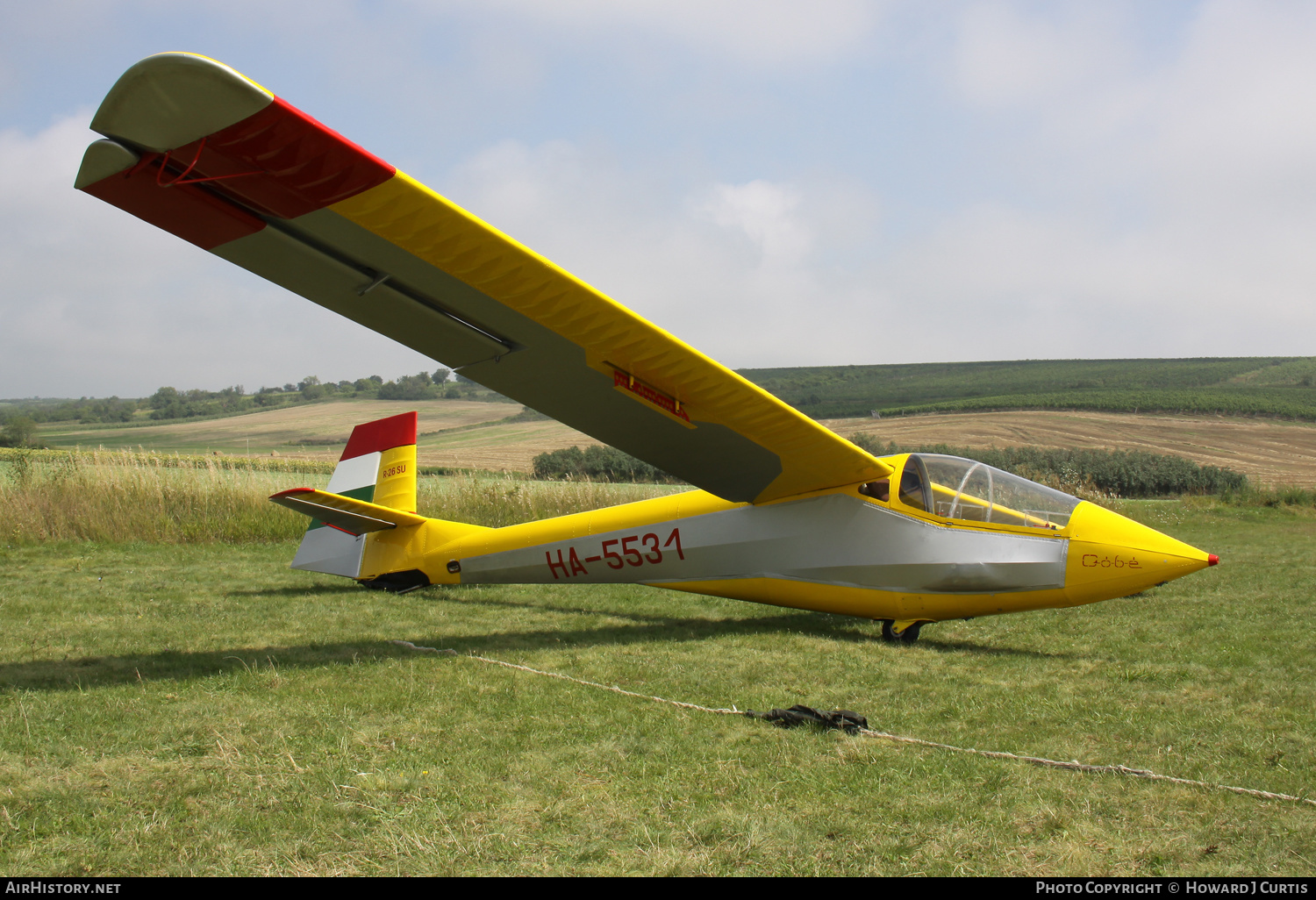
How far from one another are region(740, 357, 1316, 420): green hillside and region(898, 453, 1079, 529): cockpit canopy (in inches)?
1431

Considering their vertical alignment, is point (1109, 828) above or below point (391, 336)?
below

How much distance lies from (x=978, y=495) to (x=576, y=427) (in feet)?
11.1

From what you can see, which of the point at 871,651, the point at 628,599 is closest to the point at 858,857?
the point at 871,651

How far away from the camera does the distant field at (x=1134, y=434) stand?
29344mm

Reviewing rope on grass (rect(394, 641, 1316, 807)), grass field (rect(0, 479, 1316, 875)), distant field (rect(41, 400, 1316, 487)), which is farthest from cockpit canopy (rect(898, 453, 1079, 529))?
distant field (rect(41, 400, 1316, 487))

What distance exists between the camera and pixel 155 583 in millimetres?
9273

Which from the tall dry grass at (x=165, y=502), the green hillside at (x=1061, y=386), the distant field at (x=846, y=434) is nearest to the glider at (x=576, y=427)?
the tall dry grass at (x=165, y=502)

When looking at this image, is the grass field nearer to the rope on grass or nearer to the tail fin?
the rope on grass

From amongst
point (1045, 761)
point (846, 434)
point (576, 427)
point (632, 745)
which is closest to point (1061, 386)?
point (846, 434)

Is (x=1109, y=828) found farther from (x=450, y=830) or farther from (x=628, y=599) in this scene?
(x=628, y=599)

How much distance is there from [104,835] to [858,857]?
2579mm

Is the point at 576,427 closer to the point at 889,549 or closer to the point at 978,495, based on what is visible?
the point at 889,549

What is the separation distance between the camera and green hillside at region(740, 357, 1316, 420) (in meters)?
45.8
